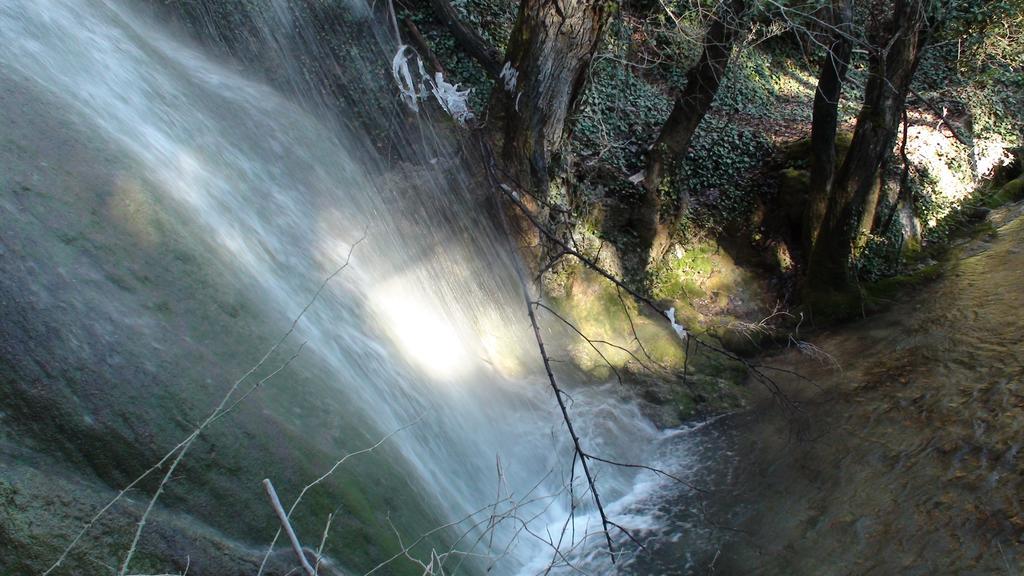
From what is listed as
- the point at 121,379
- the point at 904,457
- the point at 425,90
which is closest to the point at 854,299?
the point at 904,457

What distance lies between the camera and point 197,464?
2.89m

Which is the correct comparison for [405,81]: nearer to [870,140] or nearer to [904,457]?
[870,140]

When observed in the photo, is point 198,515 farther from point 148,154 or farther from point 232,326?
point 148,154

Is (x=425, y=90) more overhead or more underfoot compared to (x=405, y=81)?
more underfoot

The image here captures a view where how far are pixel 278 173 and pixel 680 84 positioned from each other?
24.0 feet

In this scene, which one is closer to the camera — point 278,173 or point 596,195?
point 278,173

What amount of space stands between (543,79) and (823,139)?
4142 millimetres

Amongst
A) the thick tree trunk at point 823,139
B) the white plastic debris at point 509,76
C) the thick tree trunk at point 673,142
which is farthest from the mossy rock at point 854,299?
the white plastic debris at point 509,76

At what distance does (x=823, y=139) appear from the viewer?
8656mm

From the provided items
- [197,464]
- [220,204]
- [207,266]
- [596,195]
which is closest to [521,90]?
[596,195]

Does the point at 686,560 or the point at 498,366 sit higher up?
the point at 498,366

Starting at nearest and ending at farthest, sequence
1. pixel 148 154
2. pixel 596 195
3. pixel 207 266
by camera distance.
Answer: pixel 207 266 < pixel 148 154 < pixel 596 195

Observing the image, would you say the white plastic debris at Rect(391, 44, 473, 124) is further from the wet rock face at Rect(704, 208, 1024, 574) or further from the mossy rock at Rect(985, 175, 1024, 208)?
the mossy rock at Rect(985, 175, 1024, 208)

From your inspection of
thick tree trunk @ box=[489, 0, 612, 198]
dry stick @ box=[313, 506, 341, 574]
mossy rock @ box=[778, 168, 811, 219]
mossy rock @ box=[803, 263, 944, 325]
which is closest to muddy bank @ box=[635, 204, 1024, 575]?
mossy rock @ box=[803, 263, 944, 325]
